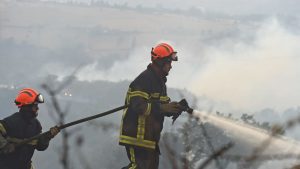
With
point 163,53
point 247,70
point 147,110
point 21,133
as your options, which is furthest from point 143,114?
point 247,70

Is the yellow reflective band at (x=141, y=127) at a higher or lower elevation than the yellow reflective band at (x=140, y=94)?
lower

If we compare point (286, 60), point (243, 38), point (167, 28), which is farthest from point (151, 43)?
point (286, 60)

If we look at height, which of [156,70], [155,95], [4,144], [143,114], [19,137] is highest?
[156,70]

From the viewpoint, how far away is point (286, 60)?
153000 millimetres

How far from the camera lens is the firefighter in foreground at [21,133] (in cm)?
682

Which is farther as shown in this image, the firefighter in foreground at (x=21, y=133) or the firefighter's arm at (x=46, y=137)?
the firefighter's arm at (x=46, y=137)

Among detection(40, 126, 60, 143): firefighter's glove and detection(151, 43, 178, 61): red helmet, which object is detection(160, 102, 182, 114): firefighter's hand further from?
detection(40, 126, 60, 143): firefighter's glove

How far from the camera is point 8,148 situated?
6781 mm

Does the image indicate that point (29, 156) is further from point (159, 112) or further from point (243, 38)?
point (243, 38)

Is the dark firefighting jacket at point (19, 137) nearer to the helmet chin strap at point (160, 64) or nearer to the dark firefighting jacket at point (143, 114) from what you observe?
the dark firefighting jacket at point (143, 114)

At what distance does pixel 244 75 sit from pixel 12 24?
91680 mm

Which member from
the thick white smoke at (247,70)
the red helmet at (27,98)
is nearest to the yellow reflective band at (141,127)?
the red helmet at (27,98)

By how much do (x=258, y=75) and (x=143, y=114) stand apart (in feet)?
495

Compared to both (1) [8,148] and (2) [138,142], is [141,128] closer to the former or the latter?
(2) [138,142]
